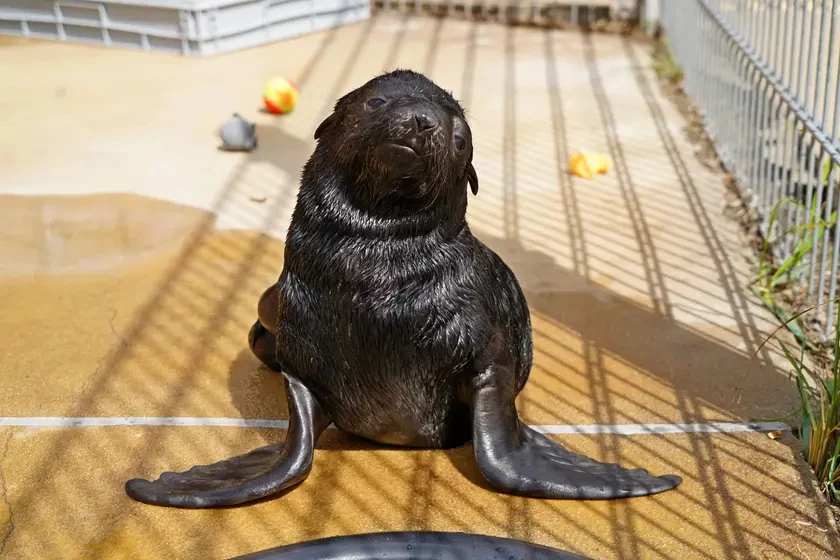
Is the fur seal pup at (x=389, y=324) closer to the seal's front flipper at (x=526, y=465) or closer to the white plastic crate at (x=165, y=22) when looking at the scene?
the seal's front flipper at (x=526, y=465)

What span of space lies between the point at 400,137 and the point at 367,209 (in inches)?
13.1

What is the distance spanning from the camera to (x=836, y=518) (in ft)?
12.3

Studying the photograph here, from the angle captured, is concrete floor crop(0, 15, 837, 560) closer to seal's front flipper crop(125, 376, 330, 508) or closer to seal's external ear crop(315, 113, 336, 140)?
seal's front flipper crop(125, 376, 330, 508)

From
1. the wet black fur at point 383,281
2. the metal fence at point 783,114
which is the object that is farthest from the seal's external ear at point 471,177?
the metal fence at point 783,114

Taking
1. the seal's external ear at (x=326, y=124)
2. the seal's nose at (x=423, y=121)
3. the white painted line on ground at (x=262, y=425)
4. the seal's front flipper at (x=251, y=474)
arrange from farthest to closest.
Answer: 1. the white painted line on ground at (x=262, y=425)
2. the seal's external ear at (x=326, y=124)
3. the seal's front flipper at (x=251, y=474)
4. the seal's nose at (x=423, y=121)

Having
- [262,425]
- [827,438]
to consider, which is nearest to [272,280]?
[262,425]

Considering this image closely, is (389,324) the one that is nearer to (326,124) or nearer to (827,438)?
(326,124)

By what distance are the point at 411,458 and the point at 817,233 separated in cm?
257

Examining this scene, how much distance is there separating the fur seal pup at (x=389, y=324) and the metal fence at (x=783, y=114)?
2.05 m

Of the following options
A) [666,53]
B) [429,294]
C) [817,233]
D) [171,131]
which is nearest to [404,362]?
[429,294]

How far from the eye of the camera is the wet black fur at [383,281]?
3.70 m

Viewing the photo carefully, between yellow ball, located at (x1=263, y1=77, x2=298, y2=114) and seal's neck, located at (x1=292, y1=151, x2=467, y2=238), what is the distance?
16.2 ft

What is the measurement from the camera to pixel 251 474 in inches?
149

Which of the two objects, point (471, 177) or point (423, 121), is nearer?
point (423, 121)
